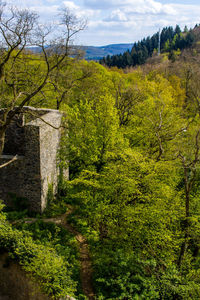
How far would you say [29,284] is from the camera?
977 centimetres

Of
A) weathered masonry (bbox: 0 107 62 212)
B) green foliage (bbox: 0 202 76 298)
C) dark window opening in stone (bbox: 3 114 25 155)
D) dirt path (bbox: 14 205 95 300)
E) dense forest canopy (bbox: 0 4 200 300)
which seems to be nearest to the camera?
green foliage (bbox: 0 202 76 298)

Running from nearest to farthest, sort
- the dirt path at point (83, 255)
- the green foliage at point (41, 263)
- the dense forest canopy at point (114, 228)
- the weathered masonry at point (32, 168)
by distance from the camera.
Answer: the green foliage at point (41, 263)
the dense forest canopy at point (114, 228)
the dirt path at point (83, 255)
the weathered masonry at point (32, 168)

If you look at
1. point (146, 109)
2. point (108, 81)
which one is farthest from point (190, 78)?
point (146, 109)

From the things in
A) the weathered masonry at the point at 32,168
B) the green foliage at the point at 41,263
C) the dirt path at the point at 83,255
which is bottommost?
the dirt path at the point at 83,255

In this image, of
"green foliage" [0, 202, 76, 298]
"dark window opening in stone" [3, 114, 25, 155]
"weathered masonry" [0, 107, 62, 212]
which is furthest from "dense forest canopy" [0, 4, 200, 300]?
"dark window opening in stone" [3, 114, 25, 155]

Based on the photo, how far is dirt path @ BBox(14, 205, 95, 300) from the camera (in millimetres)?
10934

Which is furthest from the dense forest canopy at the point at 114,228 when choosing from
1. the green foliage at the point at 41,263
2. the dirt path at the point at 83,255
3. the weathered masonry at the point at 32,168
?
the weathered masonry at the point at 32,168

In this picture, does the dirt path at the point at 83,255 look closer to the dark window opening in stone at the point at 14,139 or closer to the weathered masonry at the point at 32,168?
the weathered masonry at the point at 32,168

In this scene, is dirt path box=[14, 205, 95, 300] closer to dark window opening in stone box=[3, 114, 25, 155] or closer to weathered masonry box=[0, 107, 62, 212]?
weathered masonry box=[0, 107, 62, 212]

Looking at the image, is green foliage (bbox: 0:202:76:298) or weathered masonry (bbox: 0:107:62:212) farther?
weathered masonry (bbox: 0:107:62:212)

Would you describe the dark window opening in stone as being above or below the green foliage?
above

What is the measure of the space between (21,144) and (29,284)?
342 inches

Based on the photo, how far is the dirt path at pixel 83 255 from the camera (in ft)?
35.9

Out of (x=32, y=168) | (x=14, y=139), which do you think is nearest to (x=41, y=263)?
(x=32, y=168)
